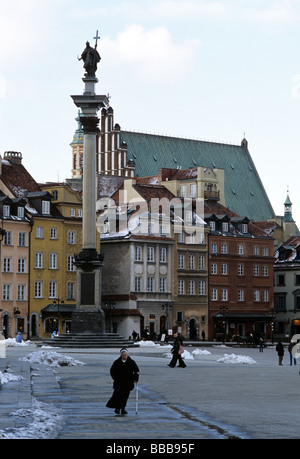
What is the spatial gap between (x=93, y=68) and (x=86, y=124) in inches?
161

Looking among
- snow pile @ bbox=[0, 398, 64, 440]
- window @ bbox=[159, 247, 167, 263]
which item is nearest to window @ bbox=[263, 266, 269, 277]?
window @ bbox=[159, 247, 167, 263]

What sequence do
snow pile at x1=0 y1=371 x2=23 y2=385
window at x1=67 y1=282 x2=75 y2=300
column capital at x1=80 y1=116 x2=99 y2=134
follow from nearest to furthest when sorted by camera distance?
1. snow pile at x1=0 y1=371 x2=23 y2=385
2. column capital at x1=80 y1=116 x2=99 y2=134
3. window at x1=67 y1=282 x2=75 y2=300

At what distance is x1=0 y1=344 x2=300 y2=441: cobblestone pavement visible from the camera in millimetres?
19984

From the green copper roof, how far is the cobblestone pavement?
3526 inches

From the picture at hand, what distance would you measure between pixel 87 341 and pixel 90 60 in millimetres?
18217

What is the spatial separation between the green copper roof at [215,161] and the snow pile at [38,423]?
107191 millimetres

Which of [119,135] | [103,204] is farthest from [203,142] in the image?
[103,204]

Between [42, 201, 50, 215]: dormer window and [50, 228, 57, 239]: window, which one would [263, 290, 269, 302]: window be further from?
[42, 201, 50, 215]: dormer window

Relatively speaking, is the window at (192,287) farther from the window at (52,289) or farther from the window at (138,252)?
the window at (52,289)

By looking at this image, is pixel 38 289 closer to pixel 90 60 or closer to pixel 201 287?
pixel 201 287

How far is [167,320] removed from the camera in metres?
104

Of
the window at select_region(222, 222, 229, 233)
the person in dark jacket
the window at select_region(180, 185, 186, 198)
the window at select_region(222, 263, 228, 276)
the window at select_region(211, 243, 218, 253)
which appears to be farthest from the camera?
the window at select_region(180, 185, 186, 198)

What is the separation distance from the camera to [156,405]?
2650cm

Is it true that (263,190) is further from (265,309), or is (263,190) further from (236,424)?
(236,424)
